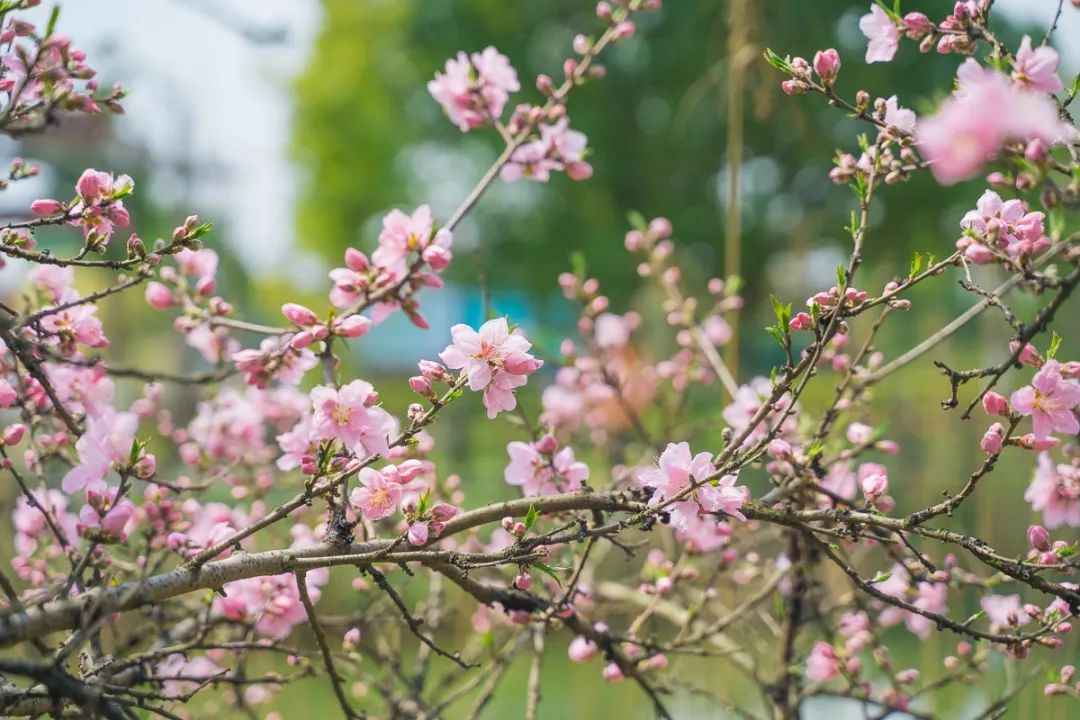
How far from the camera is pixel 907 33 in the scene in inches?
36.3

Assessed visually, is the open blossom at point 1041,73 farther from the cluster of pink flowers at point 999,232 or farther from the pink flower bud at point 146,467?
the pink flower bud at point 146,467

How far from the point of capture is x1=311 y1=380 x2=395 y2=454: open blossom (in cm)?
84

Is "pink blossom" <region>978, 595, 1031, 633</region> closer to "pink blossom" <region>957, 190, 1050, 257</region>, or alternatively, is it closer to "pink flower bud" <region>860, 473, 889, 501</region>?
"pink flower bud" <region>860, 473, 889, 501</region>

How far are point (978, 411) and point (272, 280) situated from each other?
17.2 m

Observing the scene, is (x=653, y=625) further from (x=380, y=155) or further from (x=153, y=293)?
(x=380, y=155)

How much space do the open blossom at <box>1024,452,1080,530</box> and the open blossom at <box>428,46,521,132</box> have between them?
0.83 meters

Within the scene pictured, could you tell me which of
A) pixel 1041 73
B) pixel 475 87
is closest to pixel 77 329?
pixel 475 87

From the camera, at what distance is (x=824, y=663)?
1.30 meters

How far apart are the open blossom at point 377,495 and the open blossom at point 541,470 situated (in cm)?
19

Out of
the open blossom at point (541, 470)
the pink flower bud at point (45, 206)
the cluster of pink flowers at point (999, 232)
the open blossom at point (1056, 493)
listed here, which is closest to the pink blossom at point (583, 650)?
the open blossom at point (541, 470)

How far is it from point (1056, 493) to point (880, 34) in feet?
1.74

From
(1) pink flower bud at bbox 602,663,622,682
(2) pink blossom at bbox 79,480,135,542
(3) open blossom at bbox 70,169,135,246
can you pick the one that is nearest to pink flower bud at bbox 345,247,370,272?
(3) open blossom at bbox 70,169,135,246

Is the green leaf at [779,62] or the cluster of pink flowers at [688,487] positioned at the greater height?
the green leaf at [779,62]

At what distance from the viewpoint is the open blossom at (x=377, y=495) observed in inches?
34.9
